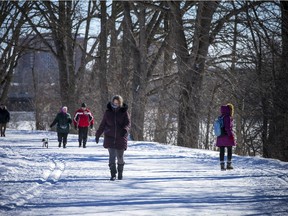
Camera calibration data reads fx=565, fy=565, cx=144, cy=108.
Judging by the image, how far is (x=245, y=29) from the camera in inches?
930

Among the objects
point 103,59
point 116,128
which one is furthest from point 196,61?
point 116,128

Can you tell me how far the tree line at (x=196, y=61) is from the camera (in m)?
20.4

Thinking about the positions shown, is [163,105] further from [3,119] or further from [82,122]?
[82,122]

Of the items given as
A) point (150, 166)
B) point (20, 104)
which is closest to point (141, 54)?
point (150, 166)

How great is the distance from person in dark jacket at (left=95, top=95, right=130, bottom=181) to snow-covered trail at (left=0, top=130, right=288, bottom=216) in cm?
44

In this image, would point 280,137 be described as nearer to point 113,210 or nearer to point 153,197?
point 153,197

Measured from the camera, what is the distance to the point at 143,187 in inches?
412

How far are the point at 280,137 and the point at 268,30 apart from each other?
403cm

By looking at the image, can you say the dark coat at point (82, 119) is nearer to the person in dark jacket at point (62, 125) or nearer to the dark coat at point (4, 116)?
the person in dark jacket at point (62, 125)

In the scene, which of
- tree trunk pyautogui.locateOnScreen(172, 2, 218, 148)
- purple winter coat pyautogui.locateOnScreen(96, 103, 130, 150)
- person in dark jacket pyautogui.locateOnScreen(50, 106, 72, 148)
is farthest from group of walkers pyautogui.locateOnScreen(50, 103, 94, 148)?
purple winter coat pyautogui.locateOnScreen(96, 103, 130, 150)

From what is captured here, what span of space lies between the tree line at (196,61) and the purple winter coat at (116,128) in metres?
8.80

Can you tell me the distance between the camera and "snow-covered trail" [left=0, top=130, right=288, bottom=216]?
26.6 ft

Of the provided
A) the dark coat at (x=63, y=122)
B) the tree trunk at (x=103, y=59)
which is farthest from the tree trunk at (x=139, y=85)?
the dark coat at (x=63, y=122)

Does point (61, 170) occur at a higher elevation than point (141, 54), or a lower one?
lower
